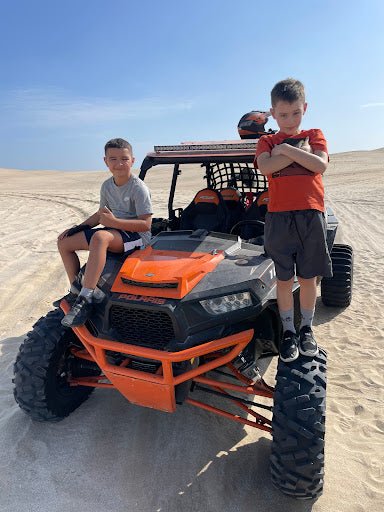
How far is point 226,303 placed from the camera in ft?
8.85

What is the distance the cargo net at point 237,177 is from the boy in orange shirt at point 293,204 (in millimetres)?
2405

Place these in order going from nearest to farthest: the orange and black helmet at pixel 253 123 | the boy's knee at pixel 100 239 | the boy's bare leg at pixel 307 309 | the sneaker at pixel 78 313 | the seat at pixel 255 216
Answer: the sneaker at pixel 78 313 < the boy's bare leg at pixel 307 309 < the boy's knee at pixel 100 239 < the seat at pixel 255 216 < the orange and black helmet at pixel 253 123

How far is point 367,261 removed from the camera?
7.66 metres

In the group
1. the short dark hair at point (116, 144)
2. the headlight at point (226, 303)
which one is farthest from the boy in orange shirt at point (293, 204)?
the short dark hair at point (116, 144)

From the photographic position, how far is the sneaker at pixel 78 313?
8.82ft

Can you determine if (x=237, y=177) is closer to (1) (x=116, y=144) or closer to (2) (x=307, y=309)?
(1) (x=116, y=144)

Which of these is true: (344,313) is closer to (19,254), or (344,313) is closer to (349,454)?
(349,454)

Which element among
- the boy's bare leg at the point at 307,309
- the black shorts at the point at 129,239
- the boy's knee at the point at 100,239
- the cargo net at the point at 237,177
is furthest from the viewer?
the cargo net at the point at 237,177

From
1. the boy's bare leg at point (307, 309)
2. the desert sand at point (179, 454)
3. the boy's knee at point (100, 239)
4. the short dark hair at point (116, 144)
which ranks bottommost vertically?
the desert sand at point (179, 454)

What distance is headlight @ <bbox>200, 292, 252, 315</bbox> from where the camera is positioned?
265 centimetres

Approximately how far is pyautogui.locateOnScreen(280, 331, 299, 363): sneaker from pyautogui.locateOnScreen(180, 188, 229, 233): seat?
1.68 meters

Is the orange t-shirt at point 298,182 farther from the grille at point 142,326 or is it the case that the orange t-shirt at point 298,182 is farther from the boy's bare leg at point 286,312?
the grille at point 142,326

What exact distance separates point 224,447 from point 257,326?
0.84 metres

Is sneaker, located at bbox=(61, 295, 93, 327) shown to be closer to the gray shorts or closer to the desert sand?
the desert sand
